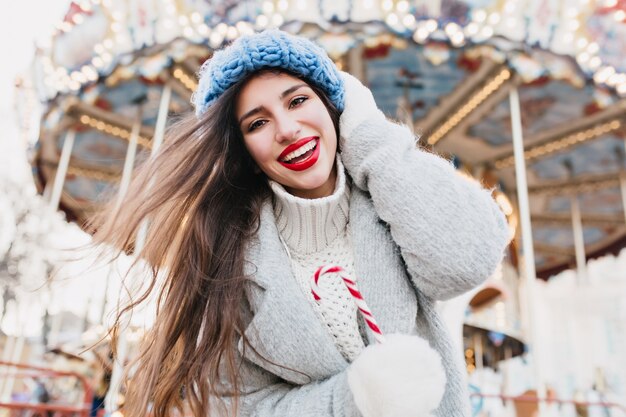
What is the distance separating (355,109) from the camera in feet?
4.76

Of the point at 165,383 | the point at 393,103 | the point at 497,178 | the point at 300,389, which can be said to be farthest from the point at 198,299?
the point at 497,178

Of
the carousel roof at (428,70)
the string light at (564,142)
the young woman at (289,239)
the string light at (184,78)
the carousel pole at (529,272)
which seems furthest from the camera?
the string light at (564,142)

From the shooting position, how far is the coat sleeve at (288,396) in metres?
1.08

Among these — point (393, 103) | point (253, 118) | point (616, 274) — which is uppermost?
point (393, 103)

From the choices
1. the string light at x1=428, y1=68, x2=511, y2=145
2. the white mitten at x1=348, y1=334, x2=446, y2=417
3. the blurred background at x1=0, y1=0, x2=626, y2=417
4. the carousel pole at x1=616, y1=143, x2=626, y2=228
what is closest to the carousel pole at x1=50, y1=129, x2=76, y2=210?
the blurred background at x1=0, y1=0, x2=626, y2=417

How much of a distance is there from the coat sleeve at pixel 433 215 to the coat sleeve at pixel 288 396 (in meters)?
0.33

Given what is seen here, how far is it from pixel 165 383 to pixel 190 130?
78 centimetres

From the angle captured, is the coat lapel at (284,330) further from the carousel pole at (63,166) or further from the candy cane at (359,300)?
the carousel pole at (63,166)

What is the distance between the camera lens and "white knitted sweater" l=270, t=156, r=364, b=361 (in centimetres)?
133

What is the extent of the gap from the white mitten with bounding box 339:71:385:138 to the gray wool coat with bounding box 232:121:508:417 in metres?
0.05

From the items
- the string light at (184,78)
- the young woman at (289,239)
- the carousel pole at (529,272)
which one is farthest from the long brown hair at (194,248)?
the string light at (184,78)

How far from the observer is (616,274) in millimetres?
28422

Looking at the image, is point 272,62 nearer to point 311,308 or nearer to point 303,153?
point 303,153

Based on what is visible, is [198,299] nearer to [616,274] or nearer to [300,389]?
[300,389]
